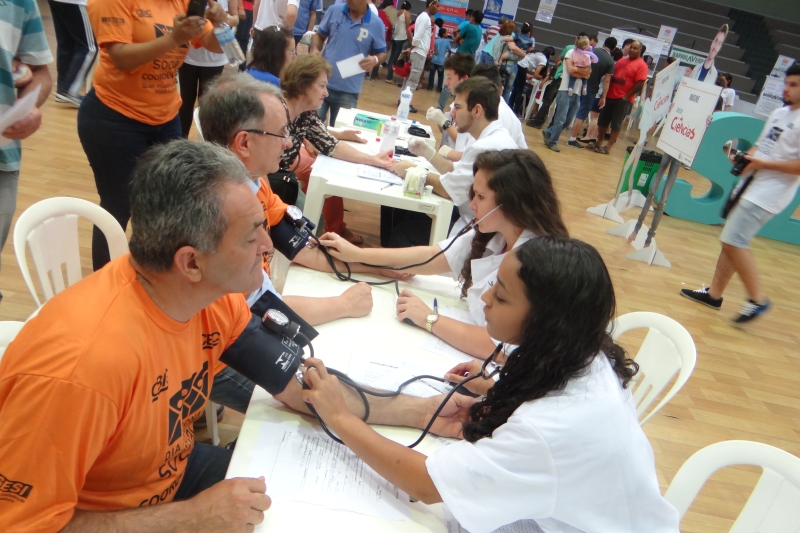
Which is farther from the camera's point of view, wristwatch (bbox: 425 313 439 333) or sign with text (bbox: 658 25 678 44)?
sign with text (bbox: 658 25 678 44)

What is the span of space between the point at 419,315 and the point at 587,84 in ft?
25.7

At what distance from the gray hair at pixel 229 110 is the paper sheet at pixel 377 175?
1075 millimetres

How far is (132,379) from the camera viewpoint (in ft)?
2.81

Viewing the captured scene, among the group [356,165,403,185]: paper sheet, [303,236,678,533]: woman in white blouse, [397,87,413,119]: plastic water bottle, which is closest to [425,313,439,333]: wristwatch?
[303,236,678,533]: woman in white blouse

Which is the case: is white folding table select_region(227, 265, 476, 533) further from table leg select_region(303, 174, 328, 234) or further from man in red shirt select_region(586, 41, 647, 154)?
man in red shirt select_region(586, 41, 647, 154)

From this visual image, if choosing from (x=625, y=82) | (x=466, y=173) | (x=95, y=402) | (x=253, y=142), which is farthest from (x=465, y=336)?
(x=625, y=82)

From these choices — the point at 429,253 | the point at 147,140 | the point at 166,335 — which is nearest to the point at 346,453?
the point at 166,335

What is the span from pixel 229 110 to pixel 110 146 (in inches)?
30.8

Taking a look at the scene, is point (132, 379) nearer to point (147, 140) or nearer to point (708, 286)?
point (147, 140)

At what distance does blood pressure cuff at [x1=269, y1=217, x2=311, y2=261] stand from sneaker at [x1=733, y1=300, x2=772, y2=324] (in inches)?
138

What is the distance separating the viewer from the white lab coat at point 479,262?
5.57 feet

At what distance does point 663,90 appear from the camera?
182 inches

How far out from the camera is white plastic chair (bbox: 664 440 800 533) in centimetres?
117

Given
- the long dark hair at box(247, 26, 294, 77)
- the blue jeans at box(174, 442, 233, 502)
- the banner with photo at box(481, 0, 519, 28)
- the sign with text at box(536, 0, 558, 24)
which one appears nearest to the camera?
the blue jeans at box(174, 442, 233, 502)
